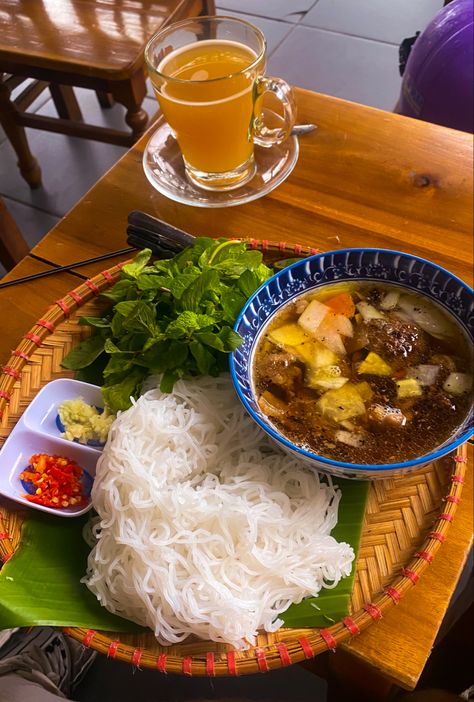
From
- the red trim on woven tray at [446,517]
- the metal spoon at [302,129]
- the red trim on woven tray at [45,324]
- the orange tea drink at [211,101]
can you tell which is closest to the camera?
the red trim on woven tray at [446,517]

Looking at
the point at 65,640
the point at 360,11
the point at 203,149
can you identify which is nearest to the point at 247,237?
the point at 203,149

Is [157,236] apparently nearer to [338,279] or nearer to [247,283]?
[247,283]

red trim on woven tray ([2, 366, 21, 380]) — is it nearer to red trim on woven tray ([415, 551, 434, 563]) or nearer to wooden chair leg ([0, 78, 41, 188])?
red trim on woven tray ([415, 551, 434, 563])

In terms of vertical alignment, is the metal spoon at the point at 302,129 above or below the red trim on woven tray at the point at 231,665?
above

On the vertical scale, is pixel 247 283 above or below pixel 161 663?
above

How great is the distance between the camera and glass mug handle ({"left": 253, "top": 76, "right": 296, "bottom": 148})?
1.38 metres

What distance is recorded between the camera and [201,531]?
2.94 ft

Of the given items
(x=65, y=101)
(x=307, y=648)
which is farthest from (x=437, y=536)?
(x=65, y=101)

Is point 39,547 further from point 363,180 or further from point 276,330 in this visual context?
point 363,180

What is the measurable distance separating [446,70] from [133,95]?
1.06 meters

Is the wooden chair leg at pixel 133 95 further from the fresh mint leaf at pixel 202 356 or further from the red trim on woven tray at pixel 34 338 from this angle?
the fresh mint leaf at pixel 202 356

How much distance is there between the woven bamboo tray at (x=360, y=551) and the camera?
0.82 metres

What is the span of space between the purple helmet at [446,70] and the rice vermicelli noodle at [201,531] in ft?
4.54

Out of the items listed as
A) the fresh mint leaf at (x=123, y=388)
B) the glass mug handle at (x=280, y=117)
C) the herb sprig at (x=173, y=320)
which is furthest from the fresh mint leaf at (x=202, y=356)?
the glass mug handle at (x=280, y=117)
